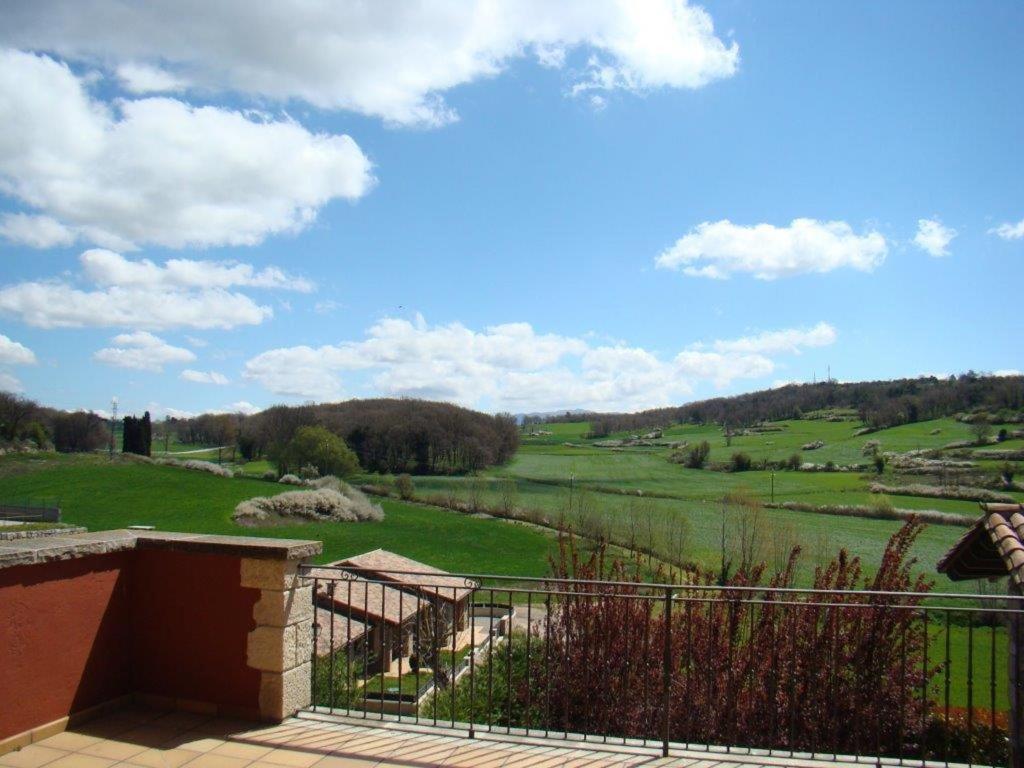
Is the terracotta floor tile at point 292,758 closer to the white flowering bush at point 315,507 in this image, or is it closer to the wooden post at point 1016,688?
the wooden post at point 1016,688

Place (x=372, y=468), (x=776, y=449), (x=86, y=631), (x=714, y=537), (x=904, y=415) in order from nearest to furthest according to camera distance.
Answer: (x=86, y=631), (x=714, y=537), (x=904, y=415), (x=776, y=449), (x=372, y=468)

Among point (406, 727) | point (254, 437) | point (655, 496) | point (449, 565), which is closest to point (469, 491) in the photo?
point (655, 496)

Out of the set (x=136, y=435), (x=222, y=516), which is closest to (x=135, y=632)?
(x=222, y=516)

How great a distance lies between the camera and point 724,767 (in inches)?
147

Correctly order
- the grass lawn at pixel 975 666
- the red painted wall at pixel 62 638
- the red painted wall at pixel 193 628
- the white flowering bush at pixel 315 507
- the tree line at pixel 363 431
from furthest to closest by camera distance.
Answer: the tree line at pixel 363 431 < the white flowering bush at pixel 315 507 < the grass lawn at pixel 975 666 < the red painted wall at pixel 193 628 < the red painted wall at pixel 62 638

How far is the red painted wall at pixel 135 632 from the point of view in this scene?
3.77 metres

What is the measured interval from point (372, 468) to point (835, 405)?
39.5 meters

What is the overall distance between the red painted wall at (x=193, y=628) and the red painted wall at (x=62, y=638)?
0.10 meters

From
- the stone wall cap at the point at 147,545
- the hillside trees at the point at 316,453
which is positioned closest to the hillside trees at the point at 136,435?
the hillside trees at the point at 316,453

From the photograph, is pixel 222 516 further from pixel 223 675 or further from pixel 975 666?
pixel 223 675

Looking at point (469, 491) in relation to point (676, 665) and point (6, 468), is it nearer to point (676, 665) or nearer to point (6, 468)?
point (6, 468)

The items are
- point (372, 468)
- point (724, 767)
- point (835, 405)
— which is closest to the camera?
point (724, 767)

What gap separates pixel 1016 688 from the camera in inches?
170

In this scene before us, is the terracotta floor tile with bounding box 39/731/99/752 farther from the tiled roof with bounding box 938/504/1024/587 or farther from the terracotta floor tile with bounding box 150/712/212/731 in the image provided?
the tiled roof with bounding box 938/504/1024/587
